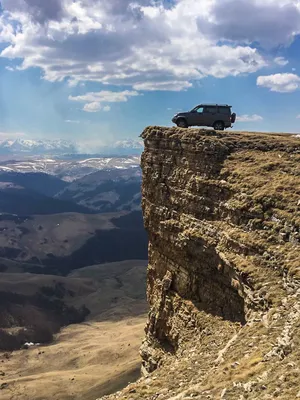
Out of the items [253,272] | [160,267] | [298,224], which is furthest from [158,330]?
[298,224]

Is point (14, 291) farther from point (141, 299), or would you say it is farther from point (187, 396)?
point (187, 396)

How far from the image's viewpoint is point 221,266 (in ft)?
73.4

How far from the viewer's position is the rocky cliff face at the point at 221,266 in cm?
1433

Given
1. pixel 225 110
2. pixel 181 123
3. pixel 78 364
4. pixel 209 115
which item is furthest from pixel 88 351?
pixel 225 110

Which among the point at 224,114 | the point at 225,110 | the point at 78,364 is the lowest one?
the point at 78,364

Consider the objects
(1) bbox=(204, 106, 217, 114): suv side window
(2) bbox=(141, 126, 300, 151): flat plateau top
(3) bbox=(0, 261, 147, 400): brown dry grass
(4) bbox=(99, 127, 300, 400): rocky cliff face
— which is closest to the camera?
(4) bbox=(99, 127, 300, 400): rocky cliff face

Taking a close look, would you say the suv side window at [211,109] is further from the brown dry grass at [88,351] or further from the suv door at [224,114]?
the brown dry grass at [88,351]

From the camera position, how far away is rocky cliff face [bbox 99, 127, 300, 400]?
1433 centimetres

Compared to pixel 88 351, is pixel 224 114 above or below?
above

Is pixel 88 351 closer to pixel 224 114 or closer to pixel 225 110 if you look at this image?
pixel 224 114

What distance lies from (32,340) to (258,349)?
99895 mm

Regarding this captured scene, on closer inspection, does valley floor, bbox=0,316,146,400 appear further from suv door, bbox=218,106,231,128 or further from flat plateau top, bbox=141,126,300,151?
flat plateau top, bbox=141,126,300,151

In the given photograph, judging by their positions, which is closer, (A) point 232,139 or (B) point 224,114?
(A) point 232,139

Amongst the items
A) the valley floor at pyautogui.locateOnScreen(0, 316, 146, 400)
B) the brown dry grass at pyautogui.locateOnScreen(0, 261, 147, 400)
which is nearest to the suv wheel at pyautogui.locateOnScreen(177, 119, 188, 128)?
the valley floor at pyautogui.locateOnScreen(0, 316, 146, 400)
